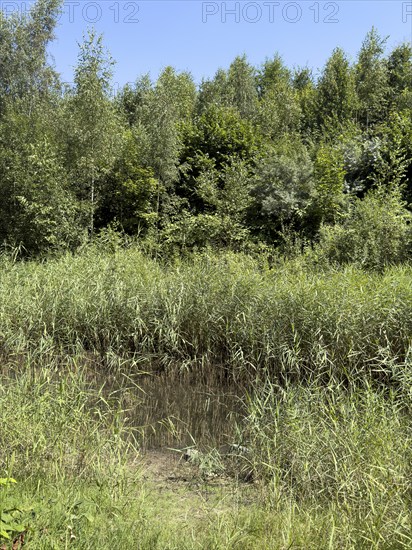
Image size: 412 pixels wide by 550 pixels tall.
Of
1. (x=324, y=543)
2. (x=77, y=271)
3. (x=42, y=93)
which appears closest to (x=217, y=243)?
(x=77, y=271)

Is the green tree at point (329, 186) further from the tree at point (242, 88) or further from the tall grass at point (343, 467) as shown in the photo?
the tree at point (242, 88)

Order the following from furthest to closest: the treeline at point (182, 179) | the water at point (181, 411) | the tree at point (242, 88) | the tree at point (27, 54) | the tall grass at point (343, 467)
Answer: the tree at point (242, 88), the tree at point (27, 54), the treeline at point (182, 179), the water at point (181, 411), the tall grass at point (343, 467)

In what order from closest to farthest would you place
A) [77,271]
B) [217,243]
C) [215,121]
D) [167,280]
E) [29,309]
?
[29,309], [167,280], [77,271], [217,243], [215,121]

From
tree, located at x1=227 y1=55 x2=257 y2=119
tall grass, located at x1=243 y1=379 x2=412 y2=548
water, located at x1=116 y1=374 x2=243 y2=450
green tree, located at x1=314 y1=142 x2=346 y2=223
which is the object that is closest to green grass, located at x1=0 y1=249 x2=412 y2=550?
tall grass, located at x1=243 y1=379 x2=412 y2=548

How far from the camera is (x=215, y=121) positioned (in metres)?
15.8

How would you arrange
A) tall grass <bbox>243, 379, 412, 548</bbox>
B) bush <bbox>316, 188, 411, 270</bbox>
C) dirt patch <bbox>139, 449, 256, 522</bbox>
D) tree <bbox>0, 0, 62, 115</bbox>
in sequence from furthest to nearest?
1. tree <bbox>0, 0, 62, 115</bbox>
2. bush <bbox>316, 188, 411, 270</bbox>
3. dirt patch <bbox>139, 449, 256, 522</bbox>
4. tall grass <bbox>243, 379, 412, 548</bbox>

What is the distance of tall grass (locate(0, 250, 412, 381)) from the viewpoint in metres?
5.26

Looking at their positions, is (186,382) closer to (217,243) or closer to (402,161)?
(217,243)

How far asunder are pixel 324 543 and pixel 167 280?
15.8 feet

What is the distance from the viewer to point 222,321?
5945mm

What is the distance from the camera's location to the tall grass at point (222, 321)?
526 cm

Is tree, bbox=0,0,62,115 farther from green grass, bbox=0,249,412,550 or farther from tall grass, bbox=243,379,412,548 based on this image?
tall grass, bbox=243,379,412,548

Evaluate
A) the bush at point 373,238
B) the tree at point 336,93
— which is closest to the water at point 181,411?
the bush at point 373,238

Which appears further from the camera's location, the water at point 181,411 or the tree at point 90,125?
the tree at point 90,125
